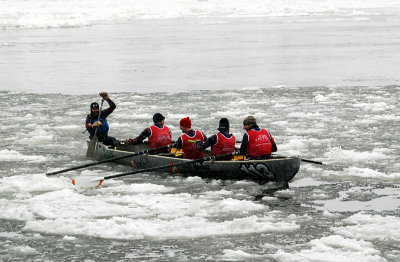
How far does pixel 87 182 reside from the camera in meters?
11.4

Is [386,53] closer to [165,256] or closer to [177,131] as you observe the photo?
[177,131]

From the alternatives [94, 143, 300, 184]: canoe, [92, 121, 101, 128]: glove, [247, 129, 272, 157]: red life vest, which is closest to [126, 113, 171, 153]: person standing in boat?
[94, 143, 300, 184]: canoe

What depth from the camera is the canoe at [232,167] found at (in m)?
11.0

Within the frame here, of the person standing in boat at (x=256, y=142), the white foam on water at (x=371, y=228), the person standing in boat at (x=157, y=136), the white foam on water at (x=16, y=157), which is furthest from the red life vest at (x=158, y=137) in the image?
the white foam on water at (x=371, y=228)

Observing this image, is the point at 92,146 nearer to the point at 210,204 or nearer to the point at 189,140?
the point at 189,140

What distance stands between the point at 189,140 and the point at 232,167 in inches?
40.4

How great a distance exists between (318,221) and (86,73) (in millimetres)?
21282

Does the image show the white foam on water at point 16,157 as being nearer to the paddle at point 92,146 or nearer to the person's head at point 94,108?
the paddle at point 92,146

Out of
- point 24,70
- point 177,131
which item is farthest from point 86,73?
point 177,131

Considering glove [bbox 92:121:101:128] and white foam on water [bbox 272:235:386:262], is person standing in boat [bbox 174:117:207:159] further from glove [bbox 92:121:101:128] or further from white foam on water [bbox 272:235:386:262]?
white foam on water [bbox 272:235:386:262]

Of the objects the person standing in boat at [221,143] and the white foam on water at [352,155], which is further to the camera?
the white foam on water at [352,155]

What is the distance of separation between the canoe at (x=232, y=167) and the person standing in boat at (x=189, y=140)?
210mm

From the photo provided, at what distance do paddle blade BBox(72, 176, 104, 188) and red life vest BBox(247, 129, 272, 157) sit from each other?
265 cm

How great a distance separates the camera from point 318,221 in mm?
9164
